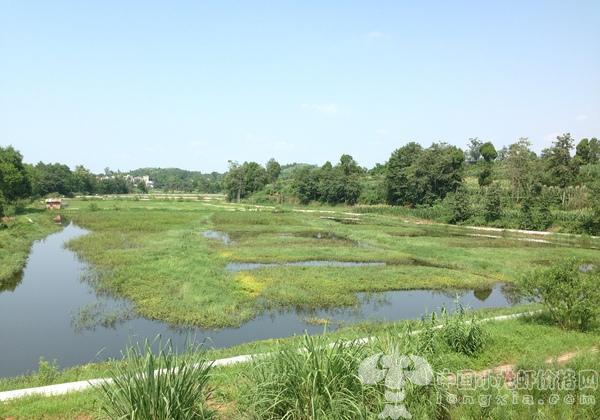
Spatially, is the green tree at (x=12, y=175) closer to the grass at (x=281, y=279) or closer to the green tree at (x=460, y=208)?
the grass at (x=281, y=279)

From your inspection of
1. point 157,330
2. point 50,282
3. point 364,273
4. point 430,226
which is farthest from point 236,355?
point 430,226

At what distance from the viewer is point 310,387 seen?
4.89 metres

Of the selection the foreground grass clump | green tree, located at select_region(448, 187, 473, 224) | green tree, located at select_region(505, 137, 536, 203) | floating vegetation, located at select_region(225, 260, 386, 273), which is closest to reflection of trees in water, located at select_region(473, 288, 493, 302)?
floating vegetation, located at select_region(225, 260, 386, 273)

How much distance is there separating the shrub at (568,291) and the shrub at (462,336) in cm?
234

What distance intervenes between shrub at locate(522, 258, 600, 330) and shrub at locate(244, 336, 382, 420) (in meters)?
6.46

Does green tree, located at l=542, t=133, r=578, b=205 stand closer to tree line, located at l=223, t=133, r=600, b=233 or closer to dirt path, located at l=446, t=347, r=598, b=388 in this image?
tree line, located at l=223, t=133, r=600, b=233

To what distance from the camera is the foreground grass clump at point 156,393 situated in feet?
14.6

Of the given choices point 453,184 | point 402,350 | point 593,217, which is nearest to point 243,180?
point 453,184

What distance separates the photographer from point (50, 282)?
18.4 m

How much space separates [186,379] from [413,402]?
272 cm

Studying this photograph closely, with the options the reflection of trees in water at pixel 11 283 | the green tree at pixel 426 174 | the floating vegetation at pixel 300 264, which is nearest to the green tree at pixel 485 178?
the green tree at pixel 426 174

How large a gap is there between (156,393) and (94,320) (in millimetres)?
9982

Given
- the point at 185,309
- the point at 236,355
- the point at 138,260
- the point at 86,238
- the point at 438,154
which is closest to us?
the point at 236,355

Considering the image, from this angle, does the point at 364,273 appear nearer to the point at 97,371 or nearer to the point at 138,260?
the point at 138,260
